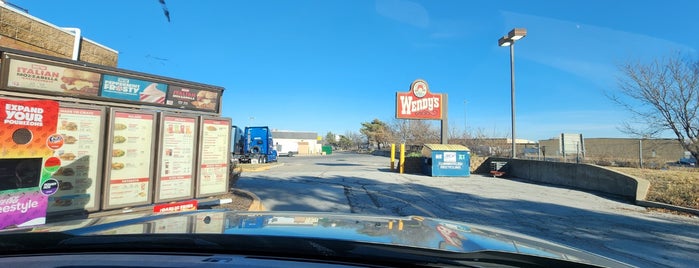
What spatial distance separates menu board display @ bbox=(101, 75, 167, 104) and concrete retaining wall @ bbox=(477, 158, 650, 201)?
13236mm

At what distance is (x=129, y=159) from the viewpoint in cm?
674

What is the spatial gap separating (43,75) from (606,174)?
54.7 ft

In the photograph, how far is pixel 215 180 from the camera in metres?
8.34

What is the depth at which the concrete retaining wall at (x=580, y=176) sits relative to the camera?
42.7ft

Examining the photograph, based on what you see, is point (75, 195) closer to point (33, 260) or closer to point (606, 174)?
point (33, 260)

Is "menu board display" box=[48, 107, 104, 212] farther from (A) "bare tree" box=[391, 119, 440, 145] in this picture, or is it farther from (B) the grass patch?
(A) "bare tree" box=[391, 119, 440, 145]

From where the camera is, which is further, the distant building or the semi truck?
the distant building

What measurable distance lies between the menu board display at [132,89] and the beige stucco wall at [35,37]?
3.32 m

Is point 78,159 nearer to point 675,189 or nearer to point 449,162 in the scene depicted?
point 675,189

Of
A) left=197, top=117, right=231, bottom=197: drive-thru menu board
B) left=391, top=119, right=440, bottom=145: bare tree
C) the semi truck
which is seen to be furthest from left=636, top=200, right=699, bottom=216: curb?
left=391, top=119, right=440, bottom=145: bare tree

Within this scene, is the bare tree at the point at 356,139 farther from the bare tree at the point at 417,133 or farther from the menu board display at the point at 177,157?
the menu board display at the point at 177,157

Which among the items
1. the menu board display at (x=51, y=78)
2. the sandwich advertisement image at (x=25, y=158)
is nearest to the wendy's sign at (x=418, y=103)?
the menu board display at (x=51, y=78)

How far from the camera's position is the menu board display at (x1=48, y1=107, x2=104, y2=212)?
5.75 metres

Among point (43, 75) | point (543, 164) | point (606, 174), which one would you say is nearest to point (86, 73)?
point (43, 75)
